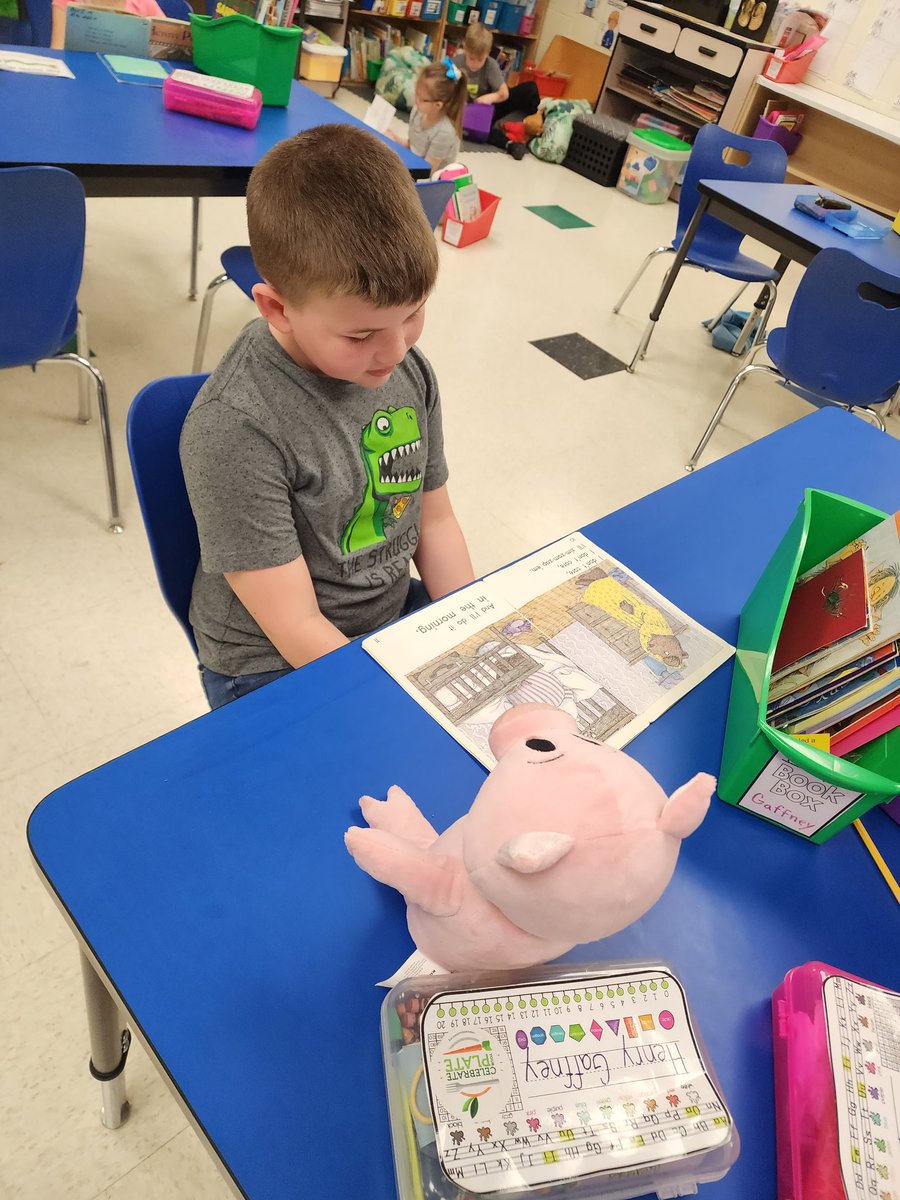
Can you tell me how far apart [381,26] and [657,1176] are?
618 centimetres

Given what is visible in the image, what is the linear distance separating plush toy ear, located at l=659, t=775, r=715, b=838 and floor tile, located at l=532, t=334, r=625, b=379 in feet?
8.71

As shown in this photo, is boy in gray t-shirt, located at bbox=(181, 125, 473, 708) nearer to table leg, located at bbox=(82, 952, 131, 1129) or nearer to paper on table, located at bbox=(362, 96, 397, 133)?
table leg, located at bbox=(82, 952, 131, 1129)

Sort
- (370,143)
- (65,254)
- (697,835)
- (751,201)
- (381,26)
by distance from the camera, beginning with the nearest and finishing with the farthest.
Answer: (697,835) < (370,143) < (65,254) < (751,201) < (381,26)

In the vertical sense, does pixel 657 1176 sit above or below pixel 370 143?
below

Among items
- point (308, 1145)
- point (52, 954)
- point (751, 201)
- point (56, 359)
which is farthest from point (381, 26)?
point (308, 1145)

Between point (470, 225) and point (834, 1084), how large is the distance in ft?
12.0

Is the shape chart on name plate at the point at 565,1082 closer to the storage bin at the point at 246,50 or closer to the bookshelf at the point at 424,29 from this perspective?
the storage bin at the point at 246,50

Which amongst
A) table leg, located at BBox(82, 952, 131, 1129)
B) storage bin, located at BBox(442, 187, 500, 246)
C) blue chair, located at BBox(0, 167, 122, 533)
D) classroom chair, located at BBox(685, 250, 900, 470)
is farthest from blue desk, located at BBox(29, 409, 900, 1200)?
storage bin, located at BBox(442, 187, 500, 246)

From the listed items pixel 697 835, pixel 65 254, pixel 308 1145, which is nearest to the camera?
pixel 308 1145

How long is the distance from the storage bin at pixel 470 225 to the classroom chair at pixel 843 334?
175 centimetres

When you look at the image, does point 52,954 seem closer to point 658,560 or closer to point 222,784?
point 222,784

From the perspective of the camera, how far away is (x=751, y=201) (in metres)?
2.62

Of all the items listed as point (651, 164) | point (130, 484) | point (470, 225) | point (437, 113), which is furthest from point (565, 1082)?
point (651, 164)

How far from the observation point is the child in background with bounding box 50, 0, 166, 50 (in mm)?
2183
